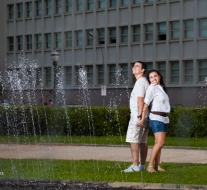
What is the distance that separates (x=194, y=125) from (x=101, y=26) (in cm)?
3815

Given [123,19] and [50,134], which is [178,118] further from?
[123,19]

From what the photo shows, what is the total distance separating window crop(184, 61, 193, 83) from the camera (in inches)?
2238

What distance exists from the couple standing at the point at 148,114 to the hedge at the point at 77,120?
1463 centimetres

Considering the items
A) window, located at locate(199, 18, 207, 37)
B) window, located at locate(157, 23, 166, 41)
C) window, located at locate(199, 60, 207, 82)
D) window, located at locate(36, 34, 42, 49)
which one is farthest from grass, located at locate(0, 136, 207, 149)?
window, located at locate(36, 34, 42, 49)

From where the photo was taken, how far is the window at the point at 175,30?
5784cm

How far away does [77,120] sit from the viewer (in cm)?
2908

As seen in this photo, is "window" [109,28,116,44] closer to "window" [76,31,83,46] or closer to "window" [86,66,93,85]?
"window" [86,66,93,85]

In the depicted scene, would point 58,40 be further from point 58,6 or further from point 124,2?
point 124,2

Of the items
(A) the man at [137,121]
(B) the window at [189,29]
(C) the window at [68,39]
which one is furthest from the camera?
(C) the window at [68,39]

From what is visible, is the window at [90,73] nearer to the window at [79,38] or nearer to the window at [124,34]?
the window at [79,38]

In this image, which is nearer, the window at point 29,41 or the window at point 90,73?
the window at point 90,73

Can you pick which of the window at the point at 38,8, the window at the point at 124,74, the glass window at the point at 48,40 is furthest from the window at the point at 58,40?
the window at the point at 124,74

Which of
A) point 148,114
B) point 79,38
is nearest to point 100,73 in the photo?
point 79,38

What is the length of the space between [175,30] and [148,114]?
1836 inches
